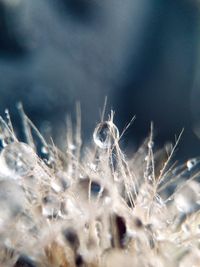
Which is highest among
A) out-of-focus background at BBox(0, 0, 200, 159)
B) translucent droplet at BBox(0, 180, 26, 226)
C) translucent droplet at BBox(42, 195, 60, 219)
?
translucent droplet at BBox(42, 195, 60, 219)

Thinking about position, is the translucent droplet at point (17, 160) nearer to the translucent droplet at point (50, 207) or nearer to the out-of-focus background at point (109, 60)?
the translucent droplet at point (50, 207)

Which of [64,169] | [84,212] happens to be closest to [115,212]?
[84,212]

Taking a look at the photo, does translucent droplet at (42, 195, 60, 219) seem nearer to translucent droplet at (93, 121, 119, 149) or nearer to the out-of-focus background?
translucent droplet at (93, 121, 119, 149)

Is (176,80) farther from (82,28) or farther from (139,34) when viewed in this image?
(82,28)

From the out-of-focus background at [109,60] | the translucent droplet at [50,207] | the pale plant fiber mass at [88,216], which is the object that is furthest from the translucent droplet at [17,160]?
the out-of-focus background at [109,60]

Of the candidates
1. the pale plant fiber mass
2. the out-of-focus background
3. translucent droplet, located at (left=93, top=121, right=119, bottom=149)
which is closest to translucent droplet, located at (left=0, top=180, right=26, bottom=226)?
the pale plant fiber mass

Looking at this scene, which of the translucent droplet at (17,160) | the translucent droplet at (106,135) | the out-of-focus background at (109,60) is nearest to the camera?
the translucent droplet at (17,160)

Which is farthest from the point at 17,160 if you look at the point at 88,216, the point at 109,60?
the point at 109,60
